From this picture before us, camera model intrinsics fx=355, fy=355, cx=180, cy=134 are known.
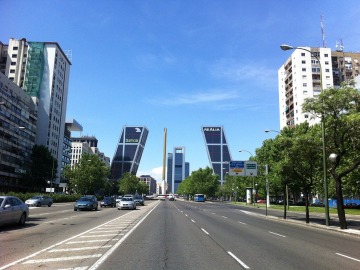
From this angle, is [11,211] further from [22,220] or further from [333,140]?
[333,140]

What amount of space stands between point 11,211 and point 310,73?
367 ft

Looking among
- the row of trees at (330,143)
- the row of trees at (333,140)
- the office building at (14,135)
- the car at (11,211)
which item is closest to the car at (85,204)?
the car at (11,211)

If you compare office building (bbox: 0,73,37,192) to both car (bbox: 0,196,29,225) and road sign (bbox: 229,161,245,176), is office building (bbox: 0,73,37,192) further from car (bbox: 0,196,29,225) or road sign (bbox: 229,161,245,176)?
car (bbox: 0,196,29,225)

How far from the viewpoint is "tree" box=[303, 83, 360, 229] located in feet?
71.9

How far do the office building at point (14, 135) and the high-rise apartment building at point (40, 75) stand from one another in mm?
7277

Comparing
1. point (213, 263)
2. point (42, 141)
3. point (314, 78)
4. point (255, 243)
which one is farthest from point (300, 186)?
point (42, 141)

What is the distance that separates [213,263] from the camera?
9336mm

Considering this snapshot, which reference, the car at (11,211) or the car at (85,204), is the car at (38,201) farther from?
the car at (11,211)

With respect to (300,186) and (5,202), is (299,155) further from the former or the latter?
(5,202)

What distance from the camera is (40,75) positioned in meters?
119

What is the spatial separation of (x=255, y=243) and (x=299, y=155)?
14945 millimetres

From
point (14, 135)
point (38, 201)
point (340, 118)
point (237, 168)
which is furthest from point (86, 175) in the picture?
point (340, 118)

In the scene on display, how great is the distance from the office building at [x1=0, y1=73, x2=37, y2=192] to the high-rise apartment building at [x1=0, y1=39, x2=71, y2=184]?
728 cm

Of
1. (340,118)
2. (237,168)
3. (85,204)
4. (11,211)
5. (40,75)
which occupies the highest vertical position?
(40,75)
